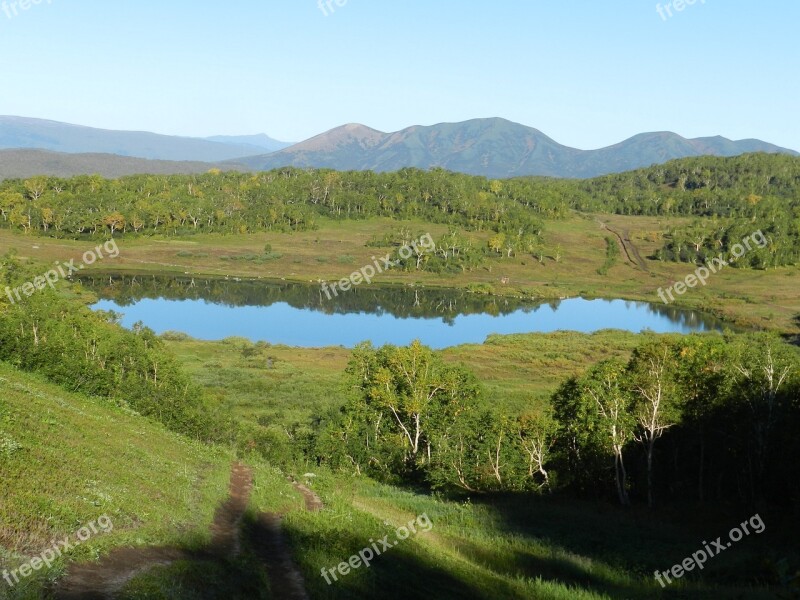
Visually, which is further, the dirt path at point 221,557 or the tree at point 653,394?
the tree at point 653,394

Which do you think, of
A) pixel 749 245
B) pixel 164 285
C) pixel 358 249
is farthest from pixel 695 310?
pixel 164 285

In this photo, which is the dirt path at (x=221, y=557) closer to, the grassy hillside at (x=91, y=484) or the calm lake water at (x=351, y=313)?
the grassy hillside at (x=91, y=484)

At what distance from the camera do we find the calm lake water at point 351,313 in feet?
333

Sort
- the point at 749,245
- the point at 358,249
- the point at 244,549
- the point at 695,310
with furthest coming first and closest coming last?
1. the point at 358,249
2. the point at 749,245
3. the point at 695,310
4. the point at 244,549

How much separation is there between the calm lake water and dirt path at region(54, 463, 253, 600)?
76.4 m

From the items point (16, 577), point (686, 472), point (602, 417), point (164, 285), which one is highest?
point (16, 577)

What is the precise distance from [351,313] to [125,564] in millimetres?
110694

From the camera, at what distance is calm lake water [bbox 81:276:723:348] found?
102 m

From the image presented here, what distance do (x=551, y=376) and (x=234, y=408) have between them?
35.3 meters

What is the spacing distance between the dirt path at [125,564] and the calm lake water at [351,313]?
3009 inches

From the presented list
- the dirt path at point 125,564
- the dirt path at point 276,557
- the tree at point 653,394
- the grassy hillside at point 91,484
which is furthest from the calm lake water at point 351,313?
the dirt path at point 125,564

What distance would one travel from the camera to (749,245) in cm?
17162

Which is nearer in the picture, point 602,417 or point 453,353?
point 602,417

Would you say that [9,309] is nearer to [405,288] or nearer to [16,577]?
[16,577]
